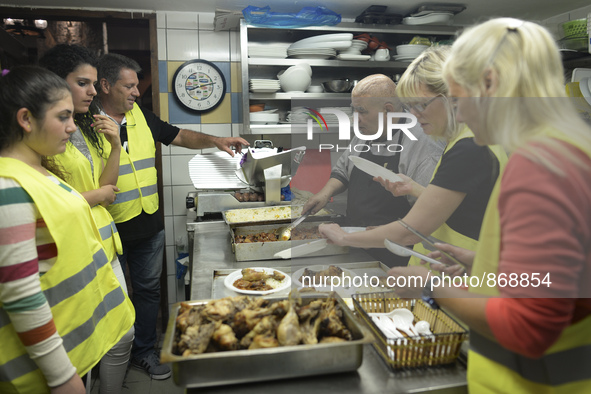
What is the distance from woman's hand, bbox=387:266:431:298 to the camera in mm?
1090

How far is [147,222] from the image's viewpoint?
2.71 m

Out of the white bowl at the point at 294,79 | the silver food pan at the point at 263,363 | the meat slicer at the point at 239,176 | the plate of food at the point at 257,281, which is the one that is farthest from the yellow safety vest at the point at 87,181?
the white bowl at the point at 294,79

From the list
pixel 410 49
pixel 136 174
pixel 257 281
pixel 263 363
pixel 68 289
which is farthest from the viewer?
pixel 410 49

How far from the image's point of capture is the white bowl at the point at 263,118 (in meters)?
3.40

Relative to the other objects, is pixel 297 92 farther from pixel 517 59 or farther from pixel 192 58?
pixel 517 59

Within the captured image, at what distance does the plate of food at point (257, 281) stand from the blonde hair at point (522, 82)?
1105 millimetres

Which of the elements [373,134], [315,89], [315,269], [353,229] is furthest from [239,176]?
[373,134]

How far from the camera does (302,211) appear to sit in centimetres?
137

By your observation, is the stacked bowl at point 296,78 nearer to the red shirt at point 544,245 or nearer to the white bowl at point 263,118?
the white bowl at point 263,118

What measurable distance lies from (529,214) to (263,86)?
2.78 metres

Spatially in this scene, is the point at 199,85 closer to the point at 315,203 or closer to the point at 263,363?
the point at 315,203

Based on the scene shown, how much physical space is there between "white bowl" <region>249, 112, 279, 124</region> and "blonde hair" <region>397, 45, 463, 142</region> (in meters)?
2.29

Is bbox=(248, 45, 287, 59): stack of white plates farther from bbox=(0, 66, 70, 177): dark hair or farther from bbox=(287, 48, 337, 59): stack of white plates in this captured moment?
bbox=(0, 66, 70, 177): dark hair

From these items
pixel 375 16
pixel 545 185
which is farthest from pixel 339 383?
pixel 375 16
